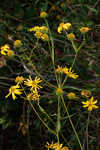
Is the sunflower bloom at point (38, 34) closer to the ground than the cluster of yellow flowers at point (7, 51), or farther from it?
farther from it

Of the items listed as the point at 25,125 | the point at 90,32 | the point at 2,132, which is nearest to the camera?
the point at 25,125

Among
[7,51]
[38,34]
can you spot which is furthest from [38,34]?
[7,51]

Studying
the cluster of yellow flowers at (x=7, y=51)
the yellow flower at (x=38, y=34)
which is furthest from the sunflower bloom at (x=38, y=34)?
the cluster of yellow flowers at (x=7, y=51)

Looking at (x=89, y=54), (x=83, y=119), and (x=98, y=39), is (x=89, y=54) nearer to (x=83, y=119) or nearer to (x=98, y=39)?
(x=98, y=39)

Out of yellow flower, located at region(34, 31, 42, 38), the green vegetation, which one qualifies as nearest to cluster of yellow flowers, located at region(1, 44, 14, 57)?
the green vegetation

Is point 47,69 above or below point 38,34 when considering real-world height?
below

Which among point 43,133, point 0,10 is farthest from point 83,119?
point 0,10

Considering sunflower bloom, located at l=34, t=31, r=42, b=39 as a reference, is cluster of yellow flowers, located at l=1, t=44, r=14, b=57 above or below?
below

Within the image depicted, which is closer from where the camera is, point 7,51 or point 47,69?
point 7,51

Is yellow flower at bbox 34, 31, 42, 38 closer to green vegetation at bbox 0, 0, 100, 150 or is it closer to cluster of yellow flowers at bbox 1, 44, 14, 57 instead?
green vegetation at bbox 0, 0, 100, 150

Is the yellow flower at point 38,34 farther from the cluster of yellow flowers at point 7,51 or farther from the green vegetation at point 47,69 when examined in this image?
the cluster of yellow flowers at point 7,51

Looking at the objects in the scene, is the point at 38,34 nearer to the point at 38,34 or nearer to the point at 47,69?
the point at 38,34
